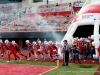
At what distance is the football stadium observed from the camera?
508 inches

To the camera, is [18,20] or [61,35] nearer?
[61,35]

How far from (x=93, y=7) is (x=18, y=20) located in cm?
1415

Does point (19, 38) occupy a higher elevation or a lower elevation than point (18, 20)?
lower

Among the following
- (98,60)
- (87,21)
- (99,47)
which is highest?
(87,21)

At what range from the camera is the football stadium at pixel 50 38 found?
1291 centimetres

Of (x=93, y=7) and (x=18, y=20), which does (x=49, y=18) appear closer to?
(x=18, y=20)

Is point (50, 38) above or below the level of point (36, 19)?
below

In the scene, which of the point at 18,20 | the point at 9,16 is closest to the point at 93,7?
the point at 18,20

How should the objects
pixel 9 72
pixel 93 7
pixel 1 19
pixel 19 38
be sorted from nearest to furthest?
pixel 9 72 → pixel 93 7 → pixel 19 38 → pixel 1 19

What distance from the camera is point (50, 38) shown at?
23.8 meters

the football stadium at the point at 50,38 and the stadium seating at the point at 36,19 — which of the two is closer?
the football stadium at the point at 50,38

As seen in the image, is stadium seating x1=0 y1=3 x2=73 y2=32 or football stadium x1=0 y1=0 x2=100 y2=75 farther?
stadium seating x1=0 y1=3 x2=73 y2=32

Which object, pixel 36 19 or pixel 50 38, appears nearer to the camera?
pixel 50 38

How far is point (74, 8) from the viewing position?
32.1 metres
